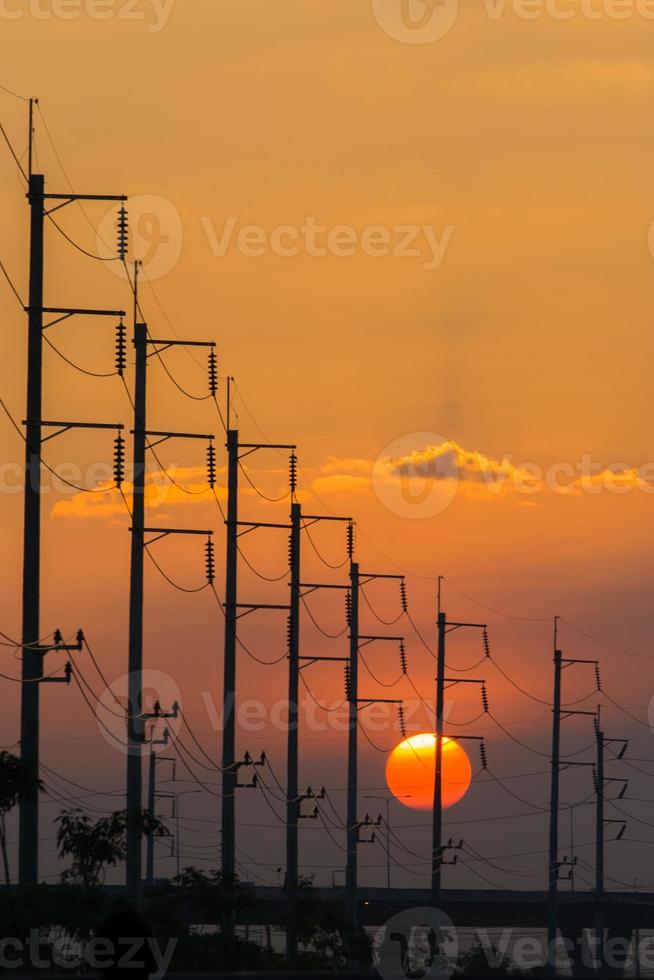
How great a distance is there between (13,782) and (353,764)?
147 feet

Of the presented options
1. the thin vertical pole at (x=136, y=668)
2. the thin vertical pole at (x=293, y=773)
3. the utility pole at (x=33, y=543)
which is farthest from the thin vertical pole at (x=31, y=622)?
the thin vertical pole at (x=293, y=773)

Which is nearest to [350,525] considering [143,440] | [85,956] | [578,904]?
[143,440]

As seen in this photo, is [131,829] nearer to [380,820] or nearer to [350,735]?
[350,735]

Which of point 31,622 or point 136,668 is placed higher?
point 31,622

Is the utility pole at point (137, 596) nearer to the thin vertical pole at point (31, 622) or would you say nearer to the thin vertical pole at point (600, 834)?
the thin vertical pole at point (31, 622)

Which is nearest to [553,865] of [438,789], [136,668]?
[438,789]

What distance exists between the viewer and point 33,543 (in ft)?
128

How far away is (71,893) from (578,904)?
119996 mm

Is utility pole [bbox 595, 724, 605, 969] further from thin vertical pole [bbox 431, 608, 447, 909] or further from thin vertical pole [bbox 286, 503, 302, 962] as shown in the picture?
thin vertical pole [bbox 286, 503, 302, 962]

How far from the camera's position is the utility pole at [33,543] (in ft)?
125

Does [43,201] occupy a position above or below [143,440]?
above

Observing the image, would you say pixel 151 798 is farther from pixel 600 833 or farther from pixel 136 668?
pixel 136 668

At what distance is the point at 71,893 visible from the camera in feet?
141

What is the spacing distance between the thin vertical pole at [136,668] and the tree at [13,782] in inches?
249
